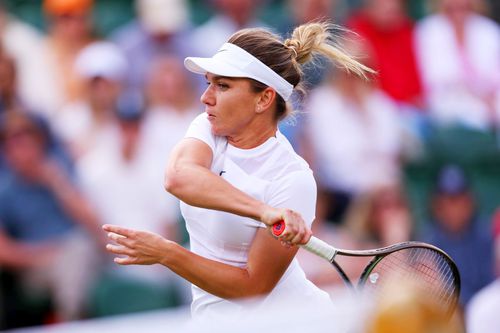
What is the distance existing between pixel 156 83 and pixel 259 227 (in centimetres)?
317

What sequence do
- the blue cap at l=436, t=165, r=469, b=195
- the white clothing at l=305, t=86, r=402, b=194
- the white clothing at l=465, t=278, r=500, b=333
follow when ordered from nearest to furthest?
the white clothing at l=465, t=278, r=500, b=333 < the white clothing at l=305, t=86, r=402, b=194 < the blue cap at l=436, t=165, r=469, b=195

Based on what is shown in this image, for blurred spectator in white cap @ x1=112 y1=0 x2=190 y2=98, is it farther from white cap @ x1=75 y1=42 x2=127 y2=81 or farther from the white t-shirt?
the white t-shirt

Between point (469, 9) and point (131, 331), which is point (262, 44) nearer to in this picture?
point (131, 331)

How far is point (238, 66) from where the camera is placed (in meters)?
3.70

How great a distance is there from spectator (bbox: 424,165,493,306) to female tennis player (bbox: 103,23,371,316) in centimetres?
316

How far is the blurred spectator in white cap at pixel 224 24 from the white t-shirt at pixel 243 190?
3.43 m

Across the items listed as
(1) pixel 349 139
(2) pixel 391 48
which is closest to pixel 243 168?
(1) pixel 349 139

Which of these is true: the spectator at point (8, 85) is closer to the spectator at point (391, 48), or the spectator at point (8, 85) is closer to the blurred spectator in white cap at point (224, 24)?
the blurred spectator in white cap at point (224, 24)

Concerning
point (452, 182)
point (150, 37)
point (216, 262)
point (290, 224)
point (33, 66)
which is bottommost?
point (452, 182)

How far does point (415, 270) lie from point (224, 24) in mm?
3584

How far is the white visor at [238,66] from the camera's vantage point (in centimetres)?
369

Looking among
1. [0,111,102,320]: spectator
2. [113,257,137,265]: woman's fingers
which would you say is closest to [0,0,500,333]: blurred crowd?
[0,111,102,320]: spectator

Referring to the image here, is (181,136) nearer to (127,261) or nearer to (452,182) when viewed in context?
(452,182)

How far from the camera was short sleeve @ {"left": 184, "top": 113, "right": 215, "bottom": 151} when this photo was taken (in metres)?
3.74
